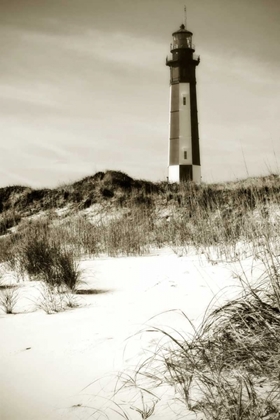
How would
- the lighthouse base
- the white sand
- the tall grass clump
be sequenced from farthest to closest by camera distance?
the lighthouse base < the tall grass clump < the white sand

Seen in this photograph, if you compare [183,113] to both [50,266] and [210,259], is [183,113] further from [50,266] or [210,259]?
[50,266]

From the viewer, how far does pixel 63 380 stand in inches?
79.7

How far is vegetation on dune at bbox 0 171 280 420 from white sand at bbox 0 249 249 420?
0.18 metres

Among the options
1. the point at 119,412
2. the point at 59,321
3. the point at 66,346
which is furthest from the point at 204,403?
the point at 59,321

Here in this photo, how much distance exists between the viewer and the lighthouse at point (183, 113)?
20031mm

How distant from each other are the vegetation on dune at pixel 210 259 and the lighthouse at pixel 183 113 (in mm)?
5177

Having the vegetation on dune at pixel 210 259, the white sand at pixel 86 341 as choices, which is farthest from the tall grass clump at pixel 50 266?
the white sand at pixel 86 341

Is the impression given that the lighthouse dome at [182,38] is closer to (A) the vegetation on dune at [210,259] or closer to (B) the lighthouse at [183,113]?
(B) the lighthouse at [183,113]

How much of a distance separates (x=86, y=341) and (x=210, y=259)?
287 centimetres

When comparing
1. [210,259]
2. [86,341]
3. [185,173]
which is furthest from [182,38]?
A: [86,341]

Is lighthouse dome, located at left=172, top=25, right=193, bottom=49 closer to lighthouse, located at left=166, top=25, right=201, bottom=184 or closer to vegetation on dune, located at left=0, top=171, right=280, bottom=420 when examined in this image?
lighthouse, located at left=166, top=25, right=201, bottom=184

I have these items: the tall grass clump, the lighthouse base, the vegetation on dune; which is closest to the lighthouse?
the lighthouse base

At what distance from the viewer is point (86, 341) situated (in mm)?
2521

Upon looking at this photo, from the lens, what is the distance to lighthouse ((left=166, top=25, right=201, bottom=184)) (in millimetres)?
20031
